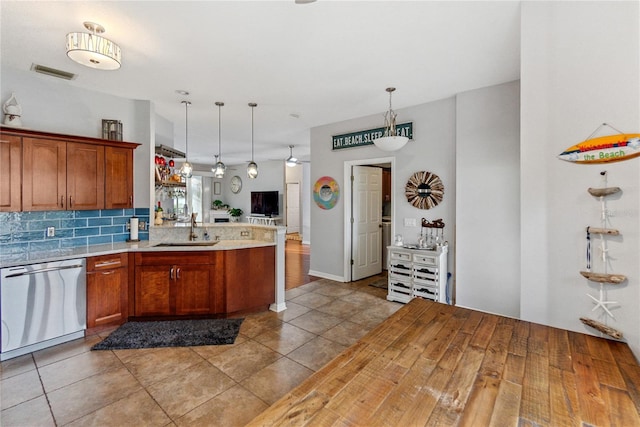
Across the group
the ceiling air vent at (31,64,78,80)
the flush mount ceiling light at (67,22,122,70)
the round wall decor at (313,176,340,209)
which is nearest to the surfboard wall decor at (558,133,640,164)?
the flush mount ceiling light at (67,22,122,70)

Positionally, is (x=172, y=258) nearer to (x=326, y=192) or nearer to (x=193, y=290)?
(x=193, y=290)

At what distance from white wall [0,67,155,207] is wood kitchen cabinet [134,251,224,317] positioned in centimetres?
107

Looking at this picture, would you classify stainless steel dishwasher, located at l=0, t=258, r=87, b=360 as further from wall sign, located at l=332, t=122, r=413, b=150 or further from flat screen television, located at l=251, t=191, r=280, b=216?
flat screen television, located at l=251, t=191, r=280, b=216

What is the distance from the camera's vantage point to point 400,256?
4.05 m

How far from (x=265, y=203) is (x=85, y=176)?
642 centimetres

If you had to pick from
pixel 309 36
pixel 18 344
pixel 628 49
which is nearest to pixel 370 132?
pixel 309 36

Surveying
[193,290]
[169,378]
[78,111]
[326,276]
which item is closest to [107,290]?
[193,290]

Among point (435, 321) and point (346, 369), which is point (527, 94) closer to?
point (435, 321)

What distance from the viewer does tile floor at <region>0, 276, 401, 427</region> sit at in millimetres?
1884

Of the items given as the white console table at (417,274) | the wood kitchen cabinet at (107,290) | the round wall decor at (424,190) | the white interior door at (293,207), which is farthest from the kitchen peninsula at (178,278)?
the white interior door at (293,207)

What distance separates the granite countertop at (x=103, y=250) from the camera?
2.64m

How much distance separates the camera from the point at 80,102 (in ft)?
11.3

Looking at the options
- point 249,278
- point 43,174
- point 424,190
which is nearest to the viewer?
point 43,174

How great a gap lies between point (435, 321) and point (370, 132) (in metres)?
3.46
